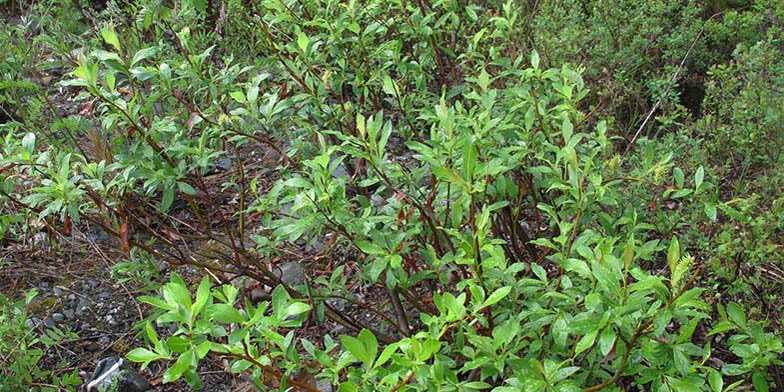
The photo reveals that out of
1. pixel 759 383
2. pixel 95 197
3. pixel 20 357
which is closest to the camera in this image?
pixel 759 383

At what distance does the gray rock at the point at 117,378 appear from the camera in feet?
8.82

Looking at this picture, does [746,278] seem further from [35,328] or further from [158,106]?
[158,106]

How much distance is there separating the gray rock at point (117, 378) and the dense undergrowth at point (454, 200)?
23cm

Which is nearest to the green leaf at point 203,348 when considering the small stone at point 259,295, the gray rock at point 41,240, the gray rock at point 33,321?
the small stone at point 259,295

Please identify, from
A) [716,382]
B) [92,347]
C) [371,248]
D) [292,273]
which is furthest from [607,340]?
[92,347]

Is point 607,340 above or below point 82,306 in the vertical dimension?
above

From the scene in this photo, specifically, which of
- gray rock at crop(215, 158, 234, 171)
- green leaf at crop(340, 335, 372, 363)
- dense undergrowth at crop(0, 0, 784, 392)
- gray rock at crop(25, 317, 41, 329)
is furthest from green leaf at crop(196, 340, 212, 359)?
gray rock at crop(215, 158, 234, 171)

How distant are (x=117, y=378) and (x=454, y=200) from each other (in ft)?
4.44

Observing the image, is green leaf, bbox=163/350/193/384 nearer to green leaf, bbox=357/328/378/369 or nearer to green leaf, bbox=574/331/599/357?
green leaf, bbox=357/328/378/369

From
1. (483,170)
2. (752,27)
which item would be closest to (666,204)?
(752,27)

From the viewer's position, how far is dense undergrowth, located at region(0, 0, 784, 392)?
5.48 ft

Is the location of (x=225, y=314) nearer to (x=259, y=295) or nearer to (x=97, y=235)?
(x=259, y=295)

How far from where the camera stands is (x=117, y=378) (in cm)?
266

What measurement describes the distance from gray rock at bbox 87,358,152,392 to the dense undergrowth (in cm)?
23
